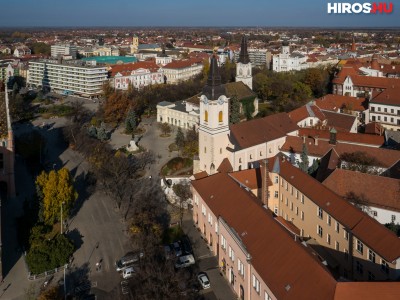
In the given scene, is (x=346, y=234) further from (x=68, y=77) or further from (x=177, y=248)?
(x=68, y=77)

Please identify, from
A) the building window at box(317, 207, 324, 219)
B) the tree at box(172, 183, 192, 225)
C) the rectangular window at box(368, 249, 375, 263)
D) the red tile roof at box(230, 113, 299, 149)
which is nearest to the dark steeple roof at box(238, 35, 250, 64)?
the red tile roof at box(230, 113, 299, 149)

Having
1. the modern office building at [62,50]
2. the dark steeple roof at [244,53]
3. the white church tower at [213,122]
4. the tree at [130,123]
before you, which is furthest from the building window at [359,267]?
the modern office building at [62,50]

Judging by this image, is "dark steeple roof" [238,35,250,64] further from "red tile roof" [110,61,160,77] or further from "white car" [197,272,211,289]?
"white car" [197,272,211,289]

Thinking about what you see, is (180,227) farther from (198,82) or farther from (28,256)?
(198,82)

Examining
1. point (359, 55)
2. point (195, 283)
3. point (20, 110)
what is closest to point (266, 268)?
point (195, 283)

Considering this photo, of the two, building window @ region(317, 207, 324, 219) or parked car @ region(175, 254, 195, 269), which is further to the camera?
building window @ region(317, 207, 324, 219)

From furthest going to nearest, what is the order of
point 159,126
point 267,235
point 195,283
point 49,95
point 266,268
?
point 49,95 < point 159,126 < point 195,283 < point 267,235 < point 266,268
